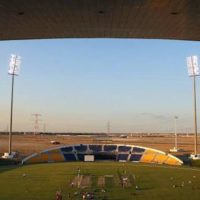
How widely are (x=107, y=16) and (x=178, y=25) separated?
407 centimetres

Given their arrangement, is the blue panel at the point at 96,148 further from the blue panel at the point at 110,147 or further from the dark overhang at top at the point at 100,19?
the dark overhang at top at the point at 100,19

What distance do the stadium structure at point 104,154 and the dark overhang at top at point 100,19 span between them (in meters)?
44.3

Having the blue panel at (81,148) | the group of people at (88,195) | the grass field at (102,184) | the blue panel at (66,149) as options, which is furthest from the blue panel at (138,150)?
the group of people at (88,195)

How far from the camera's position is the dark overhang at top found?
54.4ft

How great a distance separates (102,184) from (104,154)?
35758mm

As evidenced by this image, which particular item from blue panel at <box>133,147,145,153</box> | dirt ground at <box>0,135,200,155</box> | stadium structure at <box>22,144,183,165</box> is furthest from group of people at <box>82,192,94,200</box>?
dirt ground at <box>0,135,200,155</box>

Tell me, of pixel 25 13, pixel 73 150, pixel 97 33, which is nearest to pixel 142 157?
pixel 73 150

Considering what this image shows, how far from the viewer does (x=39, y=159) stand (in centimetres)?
6575

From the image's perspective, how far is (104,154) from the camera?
240ft

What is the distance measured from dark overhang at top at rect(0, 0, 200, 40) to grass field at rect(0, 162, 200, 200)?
14.4 m

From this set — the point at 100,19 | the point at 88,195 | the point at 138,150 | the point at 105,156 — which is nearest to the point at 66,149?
the point at 105,156

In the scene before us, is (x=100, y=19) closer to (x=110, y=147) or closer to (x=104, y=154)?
(x=104, y=154)

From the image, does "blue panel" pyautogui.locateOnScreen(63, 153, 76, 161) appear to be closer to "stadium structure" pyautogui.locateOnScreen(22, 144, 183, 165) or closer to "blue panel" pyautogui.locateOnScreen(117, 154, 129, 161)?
"stadium structure" pyautogui.locateOnScreen(22, 144, 183, 165)

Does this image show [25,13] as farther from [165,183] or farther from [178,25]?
[165,183]
